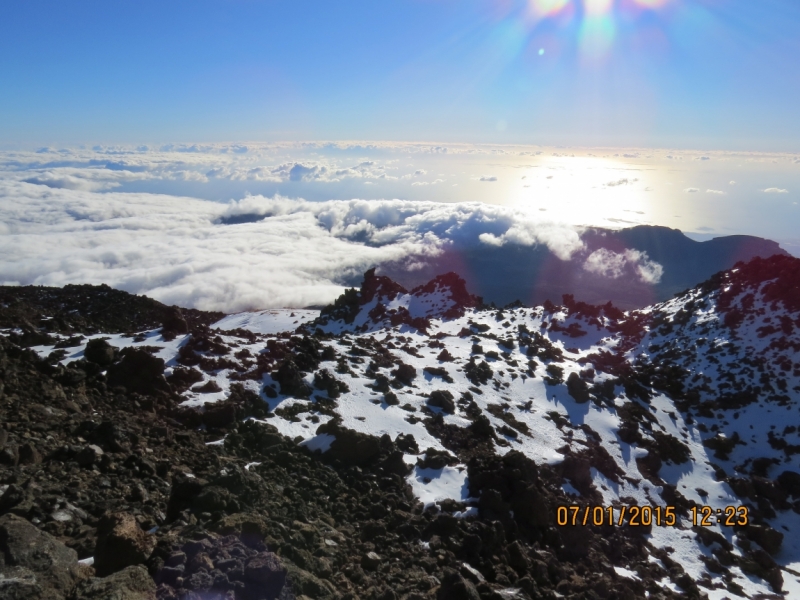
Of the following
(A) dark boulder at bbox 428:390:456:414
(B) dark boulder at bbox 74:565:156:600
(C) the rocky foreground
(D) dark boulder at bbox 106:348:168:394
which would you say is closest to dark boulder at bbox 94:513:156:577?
(C) the rocky foreground

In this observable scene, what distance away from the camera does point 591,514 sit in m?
17.4

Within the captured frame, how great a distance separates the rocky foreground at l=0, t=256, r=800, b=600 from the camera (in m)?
7.57

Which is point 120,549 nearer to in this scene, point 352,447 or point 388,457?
point 352,447

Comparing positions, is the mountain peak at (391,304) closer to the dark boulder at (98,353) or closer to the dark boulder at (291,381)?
the dark boulder at (291,381)

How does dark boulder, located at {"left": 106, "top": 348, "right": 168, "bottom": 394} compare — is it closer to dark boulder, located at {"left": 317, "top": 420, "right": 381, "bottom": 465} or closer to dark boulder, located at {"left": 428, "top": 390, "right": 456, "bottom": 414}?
dark boulder, located at {"left": 317, "top": 420, "right": 381, "bottom": 465}

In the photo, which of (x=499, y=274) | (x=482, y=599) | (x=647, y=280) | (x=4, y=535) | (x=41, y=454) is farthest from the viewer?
(x=499, y=274)

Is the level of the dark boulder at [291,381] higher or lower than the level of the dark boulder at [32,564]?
lower

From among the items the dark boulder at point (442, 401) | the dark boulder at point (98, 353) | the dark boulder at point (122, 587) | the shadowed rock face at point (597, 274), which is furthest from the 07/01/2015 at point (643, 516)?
the shadowed rock face at point (597, 274)

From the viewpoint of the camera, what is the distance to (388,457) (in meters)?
15.4

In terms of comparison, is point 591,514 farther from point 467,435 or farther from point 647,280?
point 647,280

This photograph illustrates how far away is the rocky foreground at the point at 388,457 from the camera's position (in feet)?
24.8

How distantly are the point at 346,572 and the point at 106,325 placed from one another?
90.6 feet

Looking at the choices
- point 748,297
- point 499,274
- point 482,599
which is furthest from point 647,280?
point 482,599

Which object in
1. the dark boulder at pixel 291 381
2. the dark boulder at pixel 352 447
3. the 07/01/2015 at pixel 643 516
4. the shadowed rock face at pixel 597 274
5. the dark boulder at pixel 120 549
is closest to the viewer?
the dark boulder at pixel 120 549
